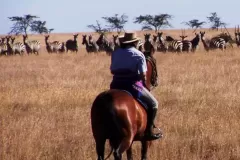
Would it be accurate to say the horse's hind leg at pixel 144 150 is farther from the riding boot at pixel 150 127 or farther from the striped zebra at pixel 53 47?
the striped zebra at pixel 53 47

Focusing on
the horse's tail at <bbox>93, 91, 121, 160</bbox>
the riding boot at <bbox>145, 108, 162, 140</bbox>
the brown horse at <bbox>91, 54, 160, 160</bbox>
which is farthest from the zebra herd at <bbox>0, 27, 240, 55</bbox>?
the horse's tail at <bbox>93, 91, 121, 160</bbox>

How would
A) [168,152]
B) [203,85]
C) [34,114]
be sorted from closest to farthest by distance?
[168,152], [34,114], [203,85]

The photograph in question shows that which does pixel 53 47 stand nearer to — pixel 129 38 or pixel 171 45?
pixel 171 45

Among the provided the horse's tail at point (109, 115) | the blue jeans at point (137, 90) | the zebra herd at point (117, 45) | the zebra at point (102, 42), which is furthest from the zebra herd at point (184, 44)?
the horse's tail at point (109, 115)

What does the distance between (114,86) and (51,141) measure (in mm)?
2213

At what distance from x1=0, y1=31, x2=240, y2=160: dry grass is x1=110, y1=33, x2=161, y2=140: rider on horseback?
3.62 feet

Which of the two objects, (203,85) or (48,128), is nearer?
(48,128)

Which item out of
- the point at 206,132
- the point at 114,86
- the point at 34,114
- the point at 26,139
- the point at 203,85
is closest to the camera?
the point at 114,86

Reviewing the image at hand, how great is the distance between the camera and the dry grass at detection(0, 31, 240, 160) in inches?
345

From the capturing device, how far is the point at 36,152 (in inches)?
339

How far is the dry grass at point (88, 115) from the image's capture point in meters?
8.77

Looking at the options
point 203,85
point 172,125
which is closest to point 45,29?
point 203,85

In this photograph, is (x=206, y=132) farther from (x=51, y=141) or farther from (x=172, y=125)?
(x=51, y=141)

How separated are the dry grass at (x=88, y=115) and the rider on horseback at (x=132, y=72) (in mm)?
1103
